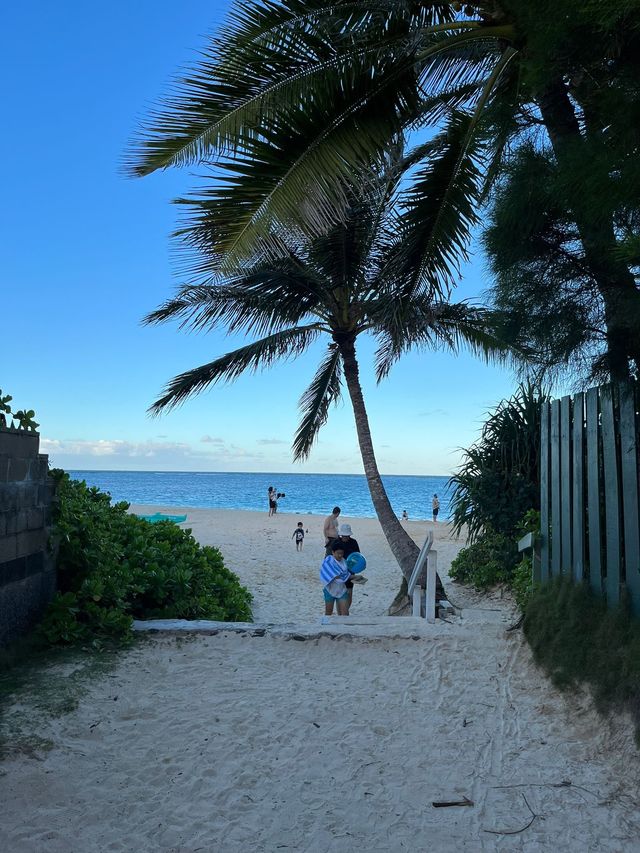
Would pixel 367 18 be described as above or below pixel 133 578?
above

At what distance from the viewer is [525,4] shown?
4.11m

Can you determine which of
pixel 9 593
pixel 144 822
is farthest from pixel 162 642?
pixel 144 822

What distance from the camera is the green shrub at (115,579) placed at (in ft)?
18.7

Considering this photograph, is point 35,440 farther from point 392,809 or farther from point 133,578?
point 392,809

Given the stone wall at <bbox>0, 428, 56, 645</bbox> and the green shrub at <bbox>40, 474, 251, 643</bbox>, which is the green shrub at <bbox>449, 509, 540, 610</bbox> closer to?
the green shrub at <bbox>40, 474, 251, 643</bbox>

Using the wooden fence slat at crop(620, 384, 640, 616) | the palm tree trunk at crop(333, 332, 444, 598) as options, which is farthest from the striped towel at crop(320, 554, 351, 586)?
the wooden fence slat at crop(620, 384, 640, 616)

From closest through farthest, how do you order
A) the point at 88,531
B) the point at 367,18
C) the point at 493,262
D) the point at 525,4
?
the point at 525,4 → the point at 493,262 → the point at 367,18 → the point at 88,531

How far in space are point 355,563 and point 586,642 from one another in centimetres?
402

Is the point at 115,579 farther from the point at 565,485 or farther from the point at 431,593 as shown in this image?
the point at 565,485

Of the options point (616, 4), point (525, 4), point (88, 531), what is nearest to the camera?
point (616, 4)

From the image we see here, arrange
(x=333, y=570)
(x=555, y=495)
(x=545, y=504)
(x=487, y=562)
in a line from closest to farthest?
(x=555, y=495) < (x=545, y=504) < (x=333, y=570) < (x=487, y=562)

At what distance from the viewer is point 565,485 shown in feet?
17.2

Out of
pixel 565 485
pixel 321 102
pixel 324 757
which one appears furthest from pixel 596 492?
pixel 321 102

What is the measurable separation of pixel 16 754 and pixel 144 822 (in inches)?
41.3
